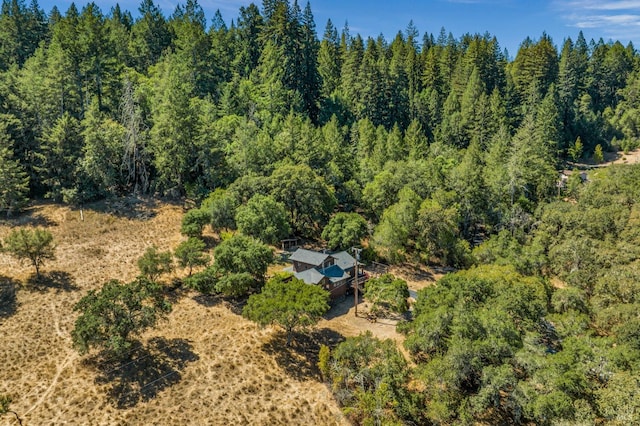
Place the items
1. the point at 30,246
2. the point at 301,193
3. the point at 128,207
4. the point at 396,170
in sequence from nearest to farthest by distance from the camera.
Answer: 1. the point at 30,246
2. the point at 301,193
3. the point at 128,207
4. the point at 396,170

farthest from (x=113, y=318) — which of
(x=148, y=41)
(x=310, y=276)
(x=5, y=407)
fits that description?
(x=148, y=41)

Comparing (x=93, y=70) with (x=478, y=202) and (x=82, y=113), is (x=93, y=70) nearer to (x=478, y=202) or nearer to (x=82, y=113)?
(x=82, y=113)

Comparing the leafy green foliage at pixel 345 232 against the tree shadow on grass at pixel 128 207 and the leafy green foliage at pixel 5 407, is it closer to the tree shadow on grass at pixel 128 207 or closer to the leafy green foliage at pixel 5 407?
the tree shadow on grass at pixel 128 207

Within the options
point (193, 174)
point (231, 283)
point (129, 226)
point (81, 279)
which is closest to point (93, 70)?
point (193, 174)

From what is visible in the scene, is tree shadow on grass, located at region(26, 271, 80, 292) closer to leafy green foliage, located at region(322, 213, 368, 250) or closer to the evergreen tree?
leafy green foliage, located at region(322, 213, 368, 250)

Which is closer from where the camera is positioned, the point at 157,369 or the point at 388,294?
the point at 157,369

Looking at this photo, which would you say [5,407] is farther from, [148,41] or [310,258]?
[148,41]
